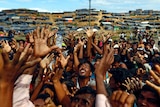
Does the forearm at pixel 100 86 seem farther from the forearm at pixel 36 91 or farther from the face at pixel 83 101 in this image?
the forearm at pixel 36 91

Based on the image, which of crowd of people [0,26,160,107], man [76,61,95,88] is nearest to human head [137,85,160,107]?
crowd of people [0,26,160,107]

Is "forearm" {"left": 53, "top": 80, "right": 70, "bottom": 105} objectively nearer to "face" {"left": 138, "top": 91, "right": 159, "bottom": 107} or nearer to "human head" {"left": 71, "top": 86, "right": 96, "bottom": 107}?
"human head" {"left": 71, "top": 86, "right": 96, "bottom": 107}

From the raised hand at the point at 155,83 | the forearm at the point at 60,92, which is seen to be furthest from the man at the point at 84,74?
the raised hand at the point at 155,83

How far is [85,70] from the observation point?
5.39 m

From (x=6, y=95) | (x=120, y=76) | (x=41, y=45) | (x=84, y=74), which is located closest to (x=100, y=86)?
(x=6, y=95)

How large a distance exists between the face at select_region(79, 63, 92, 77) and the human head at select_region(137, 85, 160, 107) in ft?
7.02

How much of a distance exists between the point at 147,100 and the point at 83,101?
576mm

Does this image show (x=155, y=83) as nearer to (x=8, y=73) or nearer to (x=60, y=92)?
(x=8, y=73)

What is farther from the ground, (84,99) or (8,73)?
(8,73)

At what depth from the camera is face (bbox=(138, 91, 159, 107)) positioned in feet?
10.0

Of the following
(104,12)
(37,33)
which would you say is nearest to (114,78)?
(37,33)

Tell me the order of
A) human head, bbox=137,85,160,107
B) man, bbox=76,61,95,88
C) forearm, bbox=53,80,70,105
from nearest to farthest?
human head, bbox=137,85,160,107 → forearm, bbox=53,80,70,105 → man, bbox=76,61,95,88

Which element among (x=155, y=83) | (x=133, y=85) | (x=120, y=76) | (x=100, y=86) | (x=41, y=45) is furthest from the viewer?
(x=120, y=76)

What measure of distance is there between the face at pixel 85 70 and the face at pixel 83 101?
1.84 metres
